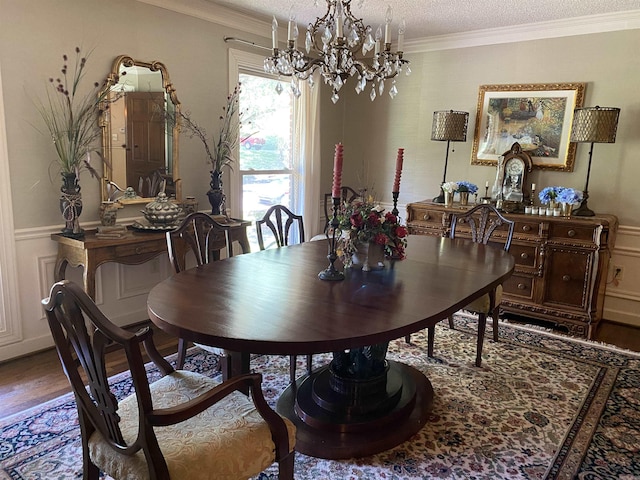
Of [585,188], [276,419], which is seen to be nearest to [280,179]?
[585,188]

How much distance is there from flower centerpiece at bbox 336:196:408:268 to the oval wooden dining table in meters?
0.15

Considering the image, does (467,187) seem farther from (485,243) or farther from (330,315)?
(330,315)

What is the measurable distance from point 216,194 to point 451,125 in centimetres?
220

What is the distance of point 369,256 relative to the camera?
2316mm

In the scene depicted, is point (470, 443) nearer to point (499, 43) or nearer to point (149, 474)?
point (149, 474)

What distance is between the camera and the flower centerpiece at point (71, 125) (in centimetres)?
296

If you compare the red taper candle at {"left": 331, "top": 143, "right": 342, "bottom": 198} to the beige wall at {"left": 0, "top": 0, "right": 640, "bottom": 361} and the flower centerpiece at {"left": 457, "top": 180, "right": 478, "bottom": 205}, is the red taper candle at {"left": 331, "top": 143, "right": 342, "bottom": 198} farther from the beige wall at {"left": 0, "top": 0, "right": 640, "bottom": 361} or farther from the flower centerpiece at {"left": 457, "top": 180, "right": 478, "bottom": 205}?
the flower centerpiece at {"left": 457, "top": 180, "right": 478, "bottom": 205}

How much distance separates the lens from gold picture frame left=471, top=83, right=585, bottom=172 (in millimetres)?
4000

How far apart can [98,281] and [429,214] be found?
281cm

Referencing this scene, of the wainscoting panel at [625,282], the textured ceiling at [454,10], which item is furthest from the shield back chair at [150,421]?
the wainscoting panel at [625,282]

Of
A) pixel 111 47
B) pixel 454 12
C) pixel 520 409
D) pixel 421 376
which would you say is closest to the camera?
pixel 520 409

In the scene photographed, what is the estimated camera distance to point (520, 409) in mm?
2551

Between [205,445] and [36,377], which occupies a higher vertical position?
[205,445]

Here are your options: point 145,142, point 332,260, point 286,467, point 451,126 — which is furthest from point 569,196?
point 145,142
